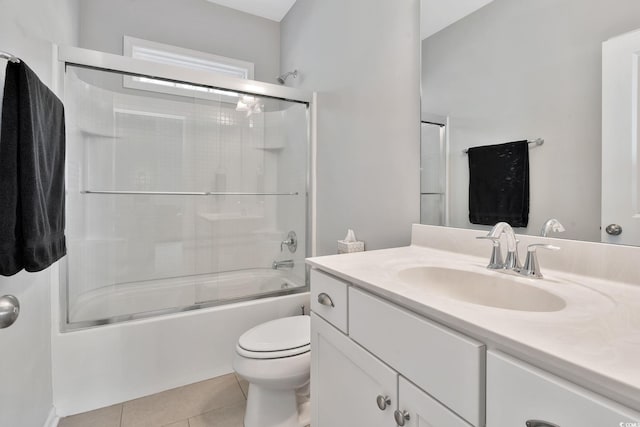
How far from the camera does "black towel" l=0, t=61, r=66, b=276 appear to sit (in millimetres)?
871

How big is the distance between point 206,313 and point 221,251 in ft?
1.57

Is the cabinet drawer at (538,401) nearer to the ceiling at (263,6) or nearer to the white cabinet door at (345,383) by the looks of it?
the white cabinet door at (345,383)

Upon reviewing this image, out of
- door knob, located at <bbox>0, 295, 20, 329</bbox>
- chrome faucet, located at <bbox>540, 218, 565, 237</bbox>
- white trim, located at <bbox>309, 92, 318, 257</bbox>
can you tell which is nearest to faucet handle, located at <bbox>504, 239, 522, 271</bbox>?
chrome faucet, located at <bbox>540, 218, 565, 237</bbox>

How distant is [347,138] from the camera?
6.23 ft

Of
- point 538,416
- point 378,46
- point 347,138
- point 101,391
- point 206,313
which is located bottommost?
point 101,391

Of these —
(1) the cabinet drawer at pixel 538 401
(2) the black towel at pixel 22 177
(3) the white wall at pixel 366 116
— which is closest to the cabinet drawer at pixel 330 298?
(1) the cabinet drawer at pixel 538 401

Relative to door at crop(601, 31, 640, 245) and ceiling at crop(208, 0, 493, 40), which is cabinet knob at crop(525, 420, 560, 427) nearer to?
door at crop(601, 31, 640, 245)

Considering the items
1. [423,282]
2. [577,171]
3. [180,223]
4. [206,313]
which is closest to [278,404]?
[206,313]

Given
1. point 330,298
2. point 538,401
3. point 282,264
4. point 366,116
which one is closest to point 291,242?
point 282,264

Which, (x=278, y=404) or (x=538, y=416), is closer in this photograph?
(x=538, y=416)

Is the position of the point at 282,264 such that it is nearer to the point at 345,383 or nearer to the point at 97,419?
the point at 97,419

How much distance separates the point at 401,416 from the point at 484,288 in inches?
18.4

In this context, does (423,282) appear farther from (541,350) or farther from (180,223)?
(180,223)

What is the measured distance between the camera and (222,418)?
4.86 feet
